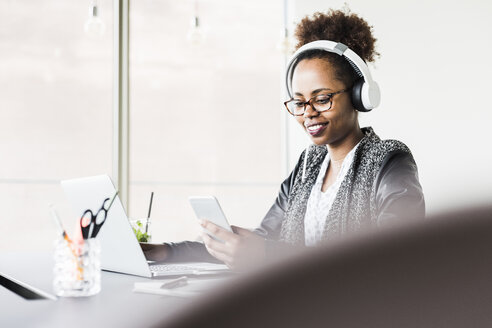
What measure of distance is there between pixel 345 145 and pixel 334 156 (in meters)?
0.06

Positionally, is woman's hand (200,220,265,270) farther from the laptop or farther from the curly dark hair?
the curly dark hair

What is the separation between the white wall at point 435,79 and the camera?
12.1 ft

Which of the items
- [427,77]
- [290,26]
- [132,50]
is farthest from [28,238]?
[427,77]

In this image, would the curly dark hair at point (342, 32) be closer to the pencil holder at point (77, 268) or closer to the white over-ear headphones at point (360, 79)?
the white over-ear headphones at point (360, 79)

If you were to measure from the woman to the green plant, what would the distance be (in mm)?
188

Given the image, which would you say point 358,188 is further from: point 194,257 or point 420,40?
point 420,40

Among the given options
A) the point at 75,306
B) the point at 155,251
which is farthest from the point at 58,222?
the point at 155,251

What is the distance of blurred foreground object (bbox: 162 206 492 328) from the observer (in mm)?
118

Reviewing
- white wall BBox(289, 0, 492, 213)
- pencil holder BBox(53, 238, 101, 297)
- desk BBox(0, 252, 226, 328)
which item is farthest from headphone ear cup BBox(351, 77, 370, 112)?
white wall BBox(289, 0, 492, 213)

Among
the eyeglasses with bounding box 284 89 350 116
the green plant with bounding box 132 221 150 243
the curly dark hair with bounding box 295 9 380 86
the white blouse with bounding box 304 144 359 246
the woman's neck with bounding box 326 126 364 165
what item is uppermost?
the curly dark hair with bounding box 295 9 380 86

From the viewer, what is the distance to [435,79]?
3.88 metres

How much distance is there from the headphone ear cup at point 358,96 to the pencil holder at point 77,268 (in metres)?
1.09

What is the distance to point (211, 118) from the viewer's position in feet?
18.6

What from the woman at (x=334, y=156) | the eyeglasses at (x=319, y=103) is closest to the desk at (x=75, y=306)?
the woman at (x=334, y=156)
